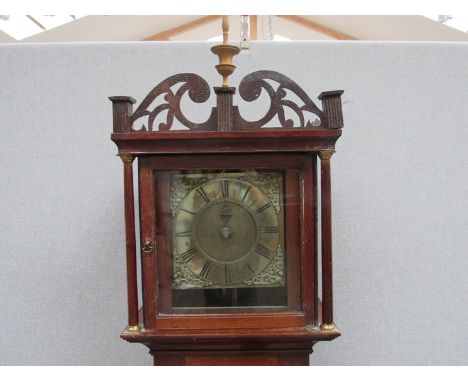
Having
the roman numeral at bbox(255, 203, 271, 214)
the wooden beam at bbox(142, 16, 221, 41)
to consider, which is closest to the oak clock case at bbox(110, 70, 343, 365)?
the roman numeral at bbox(255, 203, 271, 214)

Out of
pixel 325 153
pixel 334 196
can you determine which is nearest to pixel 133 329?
pixel 325 153

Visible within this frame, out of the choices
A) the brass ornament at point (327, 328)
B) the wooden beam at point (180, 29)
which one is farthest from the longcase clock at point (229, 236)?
the wooden beam at point (180, 29)

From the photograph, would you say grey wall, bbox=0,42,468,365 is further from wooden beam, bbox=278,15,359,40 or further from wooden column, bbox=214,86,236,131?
wooden column, bbox=214,86,236,131

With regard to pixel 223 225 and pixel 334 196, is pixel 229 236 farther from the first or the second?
pixel 334 196

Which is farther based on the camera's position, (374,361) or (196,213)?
(374,361)

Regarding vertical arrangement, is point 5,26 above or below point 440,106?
above

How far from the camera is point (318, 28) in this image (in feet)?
3.66

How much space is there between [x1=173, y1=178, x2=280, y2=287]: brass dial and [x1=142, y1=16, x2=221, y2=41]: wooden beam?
1.61ft

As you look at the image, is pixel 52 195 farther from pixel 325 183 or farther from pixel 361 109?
pixel 361 109

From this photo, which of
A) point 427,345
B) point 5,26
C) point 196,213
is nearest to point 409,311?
point 427,345

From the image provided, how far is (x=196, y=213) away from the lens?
0.83 meters

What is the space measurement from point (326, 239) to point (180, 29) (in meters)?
0.69

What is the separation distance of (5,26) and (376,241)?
46.6 inches

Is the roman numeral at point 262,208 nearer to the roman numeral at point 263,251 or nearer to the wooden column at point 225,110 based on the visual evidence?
the roman numeral at point 263,251
